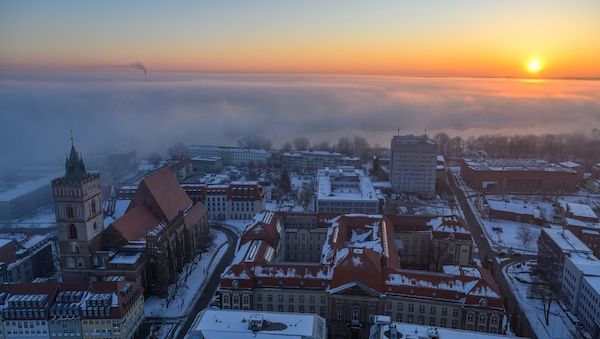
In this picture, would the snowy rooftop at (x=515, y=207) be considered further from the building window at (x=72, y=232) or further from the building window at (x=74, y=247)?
the building window at (x=72, y=232)

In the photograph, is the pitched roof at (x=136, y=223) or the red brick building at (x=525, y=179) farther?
the red brick building at (x=525, y=179)

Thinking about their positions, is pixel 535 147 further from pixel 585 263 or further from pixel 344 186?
pixel 585 263

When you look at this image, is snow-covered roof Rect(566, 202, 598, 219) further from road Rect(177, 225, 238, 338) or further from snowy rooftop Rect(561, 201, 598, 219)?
road Rect(177, 225, 238, 338)

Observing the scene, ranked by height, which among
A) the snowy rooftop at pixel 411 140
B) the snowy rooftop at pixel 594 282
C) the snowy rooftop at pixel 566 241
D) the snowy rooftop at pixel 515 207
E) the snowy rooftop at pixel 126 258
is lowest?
the snowy rooftop at pixel 515 207

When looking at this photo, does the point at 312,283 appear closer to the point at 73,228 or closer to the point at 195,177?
the point at 73,228

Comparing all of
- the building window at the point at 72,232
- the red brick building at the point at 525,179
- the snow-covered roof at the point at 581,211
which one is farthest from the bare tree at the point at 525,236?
the building window at the point at 72,232

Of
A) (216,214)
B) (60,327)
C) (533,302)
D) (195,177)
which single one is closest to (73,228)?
(60,327)

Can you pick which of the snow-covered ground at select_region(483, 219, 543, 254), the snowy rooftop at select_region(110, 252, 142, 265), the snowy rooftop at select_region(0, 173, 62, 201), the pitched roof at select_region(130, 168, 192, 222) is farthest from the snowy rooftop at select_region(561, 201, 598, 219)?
the snowy rooftop at select_region(0, 173, 62, 201)

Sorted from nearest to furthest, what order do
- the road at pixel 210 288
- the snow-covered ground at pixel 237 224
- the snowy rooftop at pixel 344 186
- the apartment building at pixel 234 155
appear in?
the road at pixel 210 288
the snow-covered ground at pixel 237 224
the snowy rooftop at pixel 344 186
the apartment building at pixel 234 155
